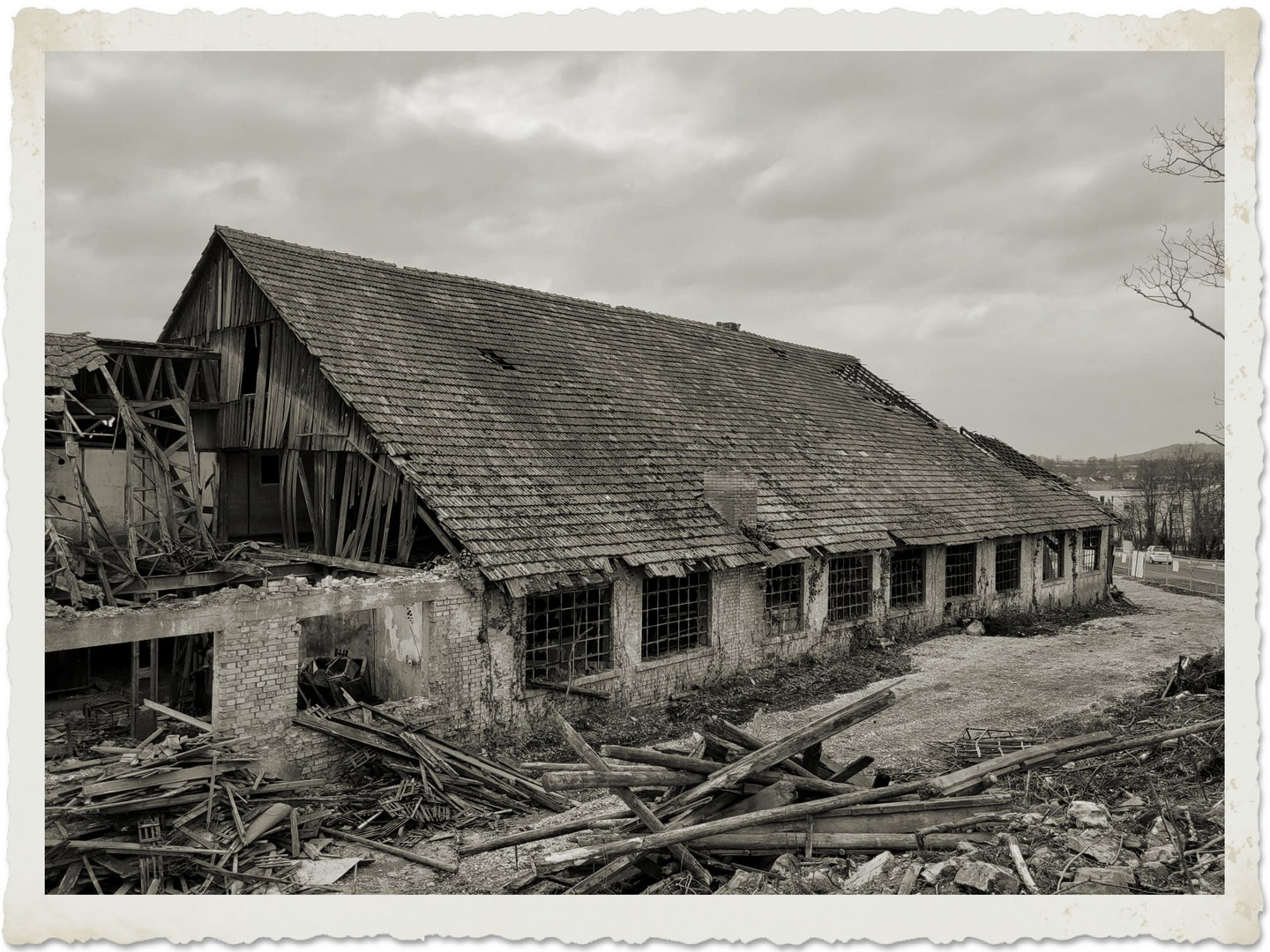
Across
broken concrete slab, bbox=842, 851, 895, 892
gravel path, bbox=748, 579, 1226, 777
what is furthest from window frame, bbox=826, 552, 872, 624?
broken concrete slab, bbox=842, 851, 895, 892

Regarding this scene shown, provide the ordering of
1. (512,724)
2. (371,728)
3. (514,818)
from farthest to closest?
(512,724) → (371,728) → (514,818)

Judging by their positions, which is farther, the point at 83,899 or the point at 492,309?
the point at 492,309

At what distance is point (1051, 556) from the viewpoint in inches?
991

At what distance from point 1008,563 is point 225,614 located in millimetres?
19788

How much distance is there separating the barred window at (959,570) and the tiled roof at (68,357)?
17.9m

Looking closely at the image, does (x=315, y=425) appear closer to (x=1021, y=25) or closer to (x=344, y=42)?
(x=344, y=42)

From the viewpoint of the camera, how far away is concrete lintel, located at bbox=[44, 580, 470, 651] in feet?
27.9

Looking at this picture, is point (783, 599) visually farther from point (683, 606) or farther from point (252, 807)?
point (252, 807)

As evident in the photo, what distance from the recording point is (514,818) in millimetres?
9492

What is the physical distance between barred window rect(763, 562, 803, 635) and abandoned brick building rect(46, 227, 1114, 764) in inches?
2.0

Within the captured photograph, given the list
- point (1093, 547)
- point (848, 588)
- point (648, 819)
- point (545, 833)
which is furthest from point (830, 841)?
point (1093, 547)

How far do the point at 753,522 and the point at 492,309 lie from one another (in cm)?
720

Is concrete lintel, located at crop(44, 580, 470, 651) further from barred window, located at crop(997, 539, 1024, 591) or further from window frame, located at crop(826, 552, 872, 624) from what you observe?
barred window, located at crop(997, 539, 1024, 591)

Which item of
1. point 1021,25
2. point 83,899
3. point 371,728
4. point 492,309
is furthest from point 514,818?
point 492,309
